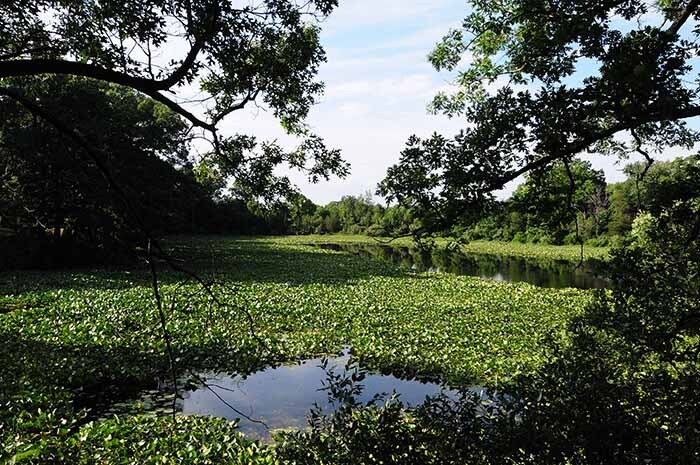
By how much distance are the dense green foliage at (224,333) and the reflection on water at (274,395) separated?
39 centimetres

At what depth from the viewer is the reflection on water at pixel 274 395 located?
696cm

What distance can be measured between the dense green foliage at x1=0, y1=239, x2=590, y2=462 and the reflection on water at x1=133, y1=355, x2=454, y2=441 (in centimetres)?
39

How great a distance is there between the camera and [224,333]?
10102 mm

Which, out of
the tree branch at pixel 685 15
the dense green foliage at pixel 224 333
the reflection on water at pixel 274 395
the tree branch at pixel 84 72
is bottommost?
the reflection on water at pixel 274 395

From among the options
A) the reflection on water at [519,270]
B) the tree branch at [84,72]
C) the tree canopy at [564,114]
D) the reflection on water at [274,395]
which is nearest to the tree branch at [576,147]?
the tree canopy at [564,114]

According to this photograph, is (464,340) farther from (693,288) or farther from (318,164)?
(693,288)

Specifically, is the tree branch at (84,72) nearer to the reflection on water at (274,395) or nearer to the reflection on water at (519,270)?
the reflection on water at (274,395)

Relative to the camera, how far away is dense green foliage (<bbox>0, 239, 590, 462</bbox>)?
654 centimetres

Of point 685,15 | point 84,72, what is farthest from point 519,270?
point 84,72

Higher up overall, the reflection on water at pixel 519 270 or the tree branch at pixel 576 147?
the tree branch at pixel 576 147

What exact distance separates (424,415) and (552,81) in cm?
267

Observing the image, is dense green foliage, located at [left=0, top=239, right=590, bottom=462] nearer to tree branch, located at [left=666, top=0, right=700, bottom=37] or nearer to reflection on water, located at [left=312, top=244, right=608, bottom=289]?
tree branch, located at [left=666, top=0, right=700, bottom=37]

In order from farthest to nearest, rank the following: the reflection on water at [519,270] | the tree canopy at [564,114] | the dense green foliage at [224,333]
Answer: the reflection on water at [519,270] → the dense green foliage at [224,333] → the tree canopy at [564,114]

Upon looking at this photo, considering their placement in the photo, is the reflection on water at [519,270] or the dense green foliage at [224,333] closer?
the dense green foliage at [224,333]
